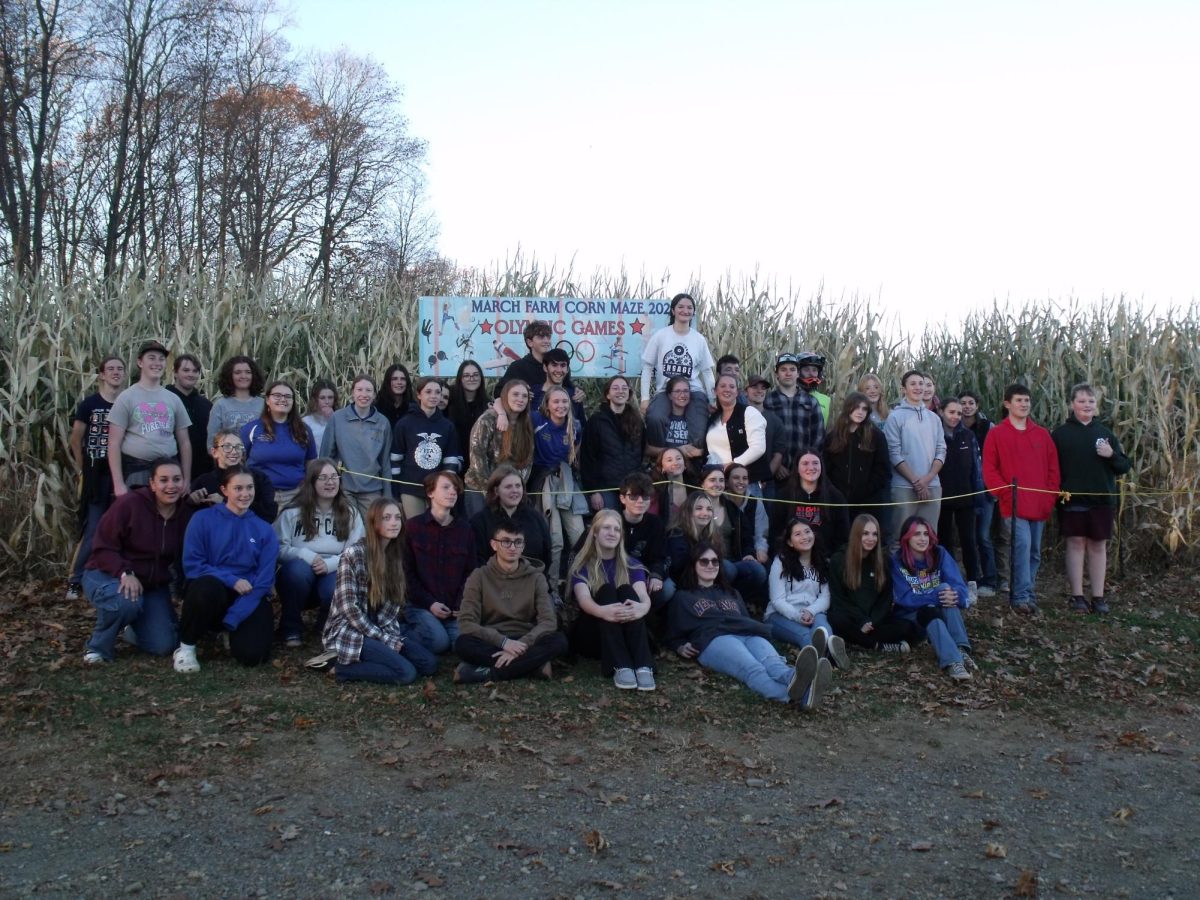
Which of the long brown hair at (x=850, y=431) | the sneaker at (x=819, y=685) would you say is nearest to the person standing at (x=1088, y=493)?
the long brown hair at (x=850, y=431)

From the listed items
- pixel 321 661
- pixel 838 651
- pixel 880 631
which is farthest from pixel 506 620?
pixel 880 631

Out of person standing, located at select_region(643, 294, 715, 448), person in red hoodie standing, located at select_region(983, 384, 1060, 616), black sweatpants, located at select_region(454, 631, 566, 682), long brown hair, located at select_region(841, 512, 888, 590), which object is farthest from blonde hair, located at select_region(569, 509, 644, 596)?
person in red hoodie standing, located at select_region(983, 384, 1060, 616)

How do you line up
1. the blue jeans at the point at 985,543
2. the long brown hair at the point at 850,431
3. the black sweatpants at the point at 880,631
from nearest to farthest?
the black sweatpants at the point at 880,631 < the long brown hair at the point at 850,431 < the blue jeans at the point at 985,543

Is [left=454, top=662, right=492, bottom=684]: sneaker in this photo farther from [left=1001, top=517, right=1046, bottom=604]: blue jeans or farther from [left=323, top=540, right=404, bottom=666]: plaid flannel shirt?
[left=1001, top=517, right=1046, bottom=604]: blue jeans

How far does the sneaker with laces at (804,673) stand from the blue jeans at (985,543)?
3.94 metres

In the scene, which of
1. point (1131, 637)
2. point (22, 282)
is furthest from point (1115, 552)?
point (22, 282)

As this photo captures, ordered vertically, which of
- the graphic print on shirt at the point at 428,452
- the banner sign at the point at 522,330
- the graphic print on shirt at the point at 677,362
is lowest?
the graphic print on shirt at the point at 428,452

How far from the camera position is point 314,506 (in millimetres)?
6871

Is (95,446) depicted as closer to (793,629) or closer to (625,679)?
(625,679)

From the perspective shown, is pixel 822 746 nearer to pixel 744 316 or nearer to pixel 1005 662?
pixel 1005 662

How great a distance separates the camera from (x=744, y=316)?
11031 mm

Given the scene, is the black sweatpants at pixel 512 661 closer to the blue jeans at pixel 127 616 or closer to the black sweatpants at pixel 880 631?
the blue jeans at pixel 127 616

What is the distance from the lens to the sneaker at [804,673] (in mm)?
5613

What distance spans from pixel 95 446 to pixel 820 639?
524 centimetres
